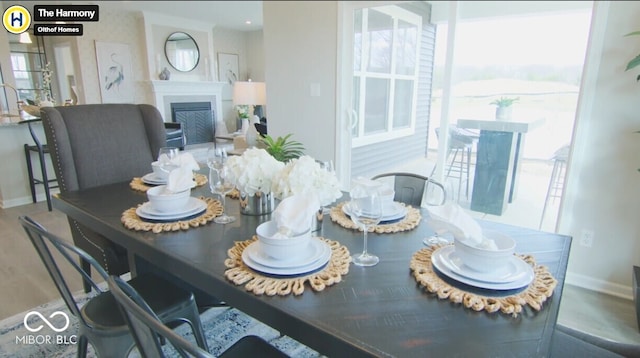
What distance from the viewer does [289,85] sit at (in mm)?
3805

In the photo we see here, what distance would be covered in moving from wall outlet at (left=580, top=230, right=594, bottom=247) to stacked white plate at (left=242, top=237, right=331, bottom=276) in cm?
214

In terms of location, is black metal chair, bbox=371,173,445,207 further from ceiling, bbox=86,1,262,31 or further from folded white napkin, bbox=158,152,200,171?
ceiling, bbox=86,1,262,31

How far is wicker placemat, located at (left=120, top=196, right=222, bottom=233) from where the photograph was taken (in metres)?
1.37

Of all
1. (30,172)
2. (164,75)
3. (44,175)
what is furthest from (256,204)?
(164,75)

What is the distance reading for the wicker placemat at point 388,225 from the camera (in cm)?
137

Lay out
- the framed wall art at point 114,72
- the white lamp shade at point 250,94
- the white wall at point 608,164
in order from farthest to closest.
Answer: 1. the framed wall art at point 114,72
2. the white lamp shade at point 250,94
3. the white wall at point 608,164

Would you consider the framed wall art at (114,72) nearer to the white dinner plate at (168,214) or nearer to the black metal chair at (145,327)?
the white dinner plate at (168,214)

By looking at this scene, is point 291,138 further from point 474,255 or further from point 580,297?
point 474,255

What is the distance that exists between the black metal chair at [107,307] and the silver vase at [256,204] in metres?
0.40

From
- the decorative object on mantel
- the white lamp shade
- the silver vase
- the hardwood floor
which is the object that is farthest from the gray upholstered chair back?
the decorative object on mantel

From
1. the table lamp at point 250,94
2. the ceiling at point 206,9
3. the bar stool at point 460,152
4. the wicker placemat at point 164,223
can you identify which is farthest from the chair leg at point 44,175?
the bar stool at point 460,152

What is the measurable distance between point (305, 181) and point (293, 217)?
0.59 feet

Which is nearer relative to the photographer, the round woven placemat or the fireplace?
the round woven placemat

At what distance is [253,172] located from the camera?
1.33 metres
